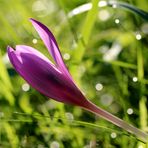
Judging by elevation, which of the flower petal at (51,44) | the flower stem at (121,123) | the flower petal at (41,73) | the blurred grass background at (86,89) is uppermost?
the blurred grass background at (86,89)

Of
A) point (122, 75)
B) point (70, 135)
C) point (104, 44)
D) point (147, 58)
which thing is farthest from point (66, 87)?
point (104, 44)

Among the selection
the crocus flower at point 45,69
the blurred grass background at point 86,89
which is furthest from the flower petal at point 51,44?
the blurred grass background at point 86,89

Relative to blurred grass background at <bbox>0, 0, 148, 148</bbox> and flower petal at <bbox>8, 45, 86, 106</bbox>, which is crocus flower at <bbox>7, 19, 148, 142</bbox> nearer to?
flower petal at <bbox>8, 45, 86, 106</bbox>

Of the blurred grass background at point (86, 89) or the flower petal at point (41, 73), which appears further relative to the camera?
the blurred grass background at point (86, 89)

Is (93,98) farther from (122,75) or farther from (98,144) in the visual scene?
(98,144)

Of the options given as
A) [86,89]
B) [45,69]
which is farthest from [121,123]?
[86,89]

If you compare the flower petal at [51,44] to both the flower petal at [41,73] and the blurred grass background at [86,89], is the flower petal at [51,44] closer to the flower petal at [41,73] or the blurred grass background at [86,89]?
the flower petal at [41,73]

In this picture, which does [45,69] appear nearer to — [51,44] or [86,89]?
[51,44]

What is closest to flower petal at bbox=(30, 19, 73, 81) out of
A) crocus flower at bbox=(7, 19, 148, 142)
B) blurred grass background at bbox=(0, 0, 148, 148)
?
crocus flower at bbox=(7, 19, 148, 142)
